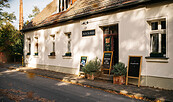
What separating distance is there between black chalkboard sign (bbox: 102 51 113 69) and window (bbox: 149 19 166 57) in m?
2.49

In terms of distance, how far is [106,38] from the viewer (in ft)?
33.2

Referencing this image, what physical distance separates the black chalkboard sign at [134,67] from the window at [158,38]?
2.36ft

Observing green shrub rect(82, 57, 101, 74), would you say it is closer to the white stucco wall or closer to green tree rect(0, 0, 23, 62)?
the white stucco wall

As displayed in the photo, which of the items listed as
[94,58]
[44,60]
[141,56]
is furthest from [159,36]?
[44,60]

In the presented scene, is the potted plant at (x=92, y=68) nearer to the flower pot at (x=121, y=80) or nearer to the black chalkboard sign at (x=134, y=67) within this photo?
the flower pot at (x=121, y=80)

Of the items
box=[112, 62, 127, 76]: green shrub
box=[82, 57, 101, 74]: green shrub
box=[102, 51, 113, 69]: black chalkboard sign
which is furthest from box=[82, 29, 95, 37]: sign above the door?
box=[112, 62, 127, 76]: green shrub

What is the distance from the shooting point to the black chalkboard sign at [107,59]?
31.2ft

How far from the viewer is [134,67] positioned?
795 centimetres

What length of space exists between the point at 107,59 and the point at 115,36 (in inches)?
62.7

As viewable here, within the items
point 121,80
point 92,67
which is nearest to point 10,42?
point 92,67

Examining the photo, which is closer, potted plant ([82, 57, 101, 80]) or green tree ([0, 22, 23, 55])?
potted plant ([82, 57, 101, 80])

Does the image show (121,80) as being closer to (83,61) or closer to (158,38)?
(158,38)

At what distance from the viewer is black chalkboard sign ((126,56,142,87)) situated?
776cm

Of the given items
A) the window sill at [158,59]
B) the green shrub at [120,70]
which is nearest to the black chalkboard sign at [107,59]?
the green shrub at [120,70]
